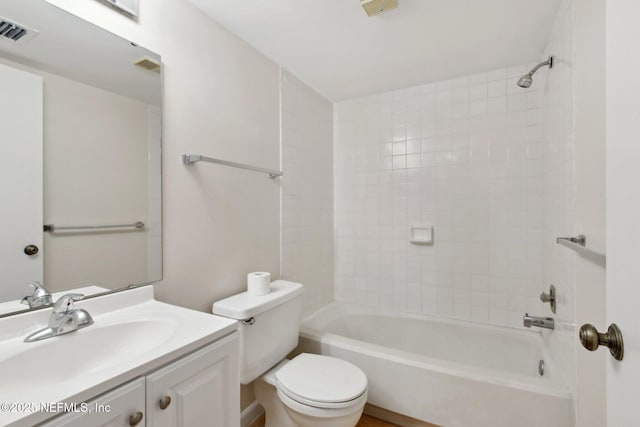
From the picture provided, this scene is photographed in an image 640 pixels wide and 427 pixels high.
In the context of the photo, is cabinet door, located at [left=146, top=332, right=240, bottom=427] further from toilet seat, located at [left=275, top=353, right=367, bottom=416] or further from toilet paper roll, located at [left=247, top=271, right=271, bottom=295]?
toilet paper roll, located at [left=247, top=271, right=271, bottom=295]

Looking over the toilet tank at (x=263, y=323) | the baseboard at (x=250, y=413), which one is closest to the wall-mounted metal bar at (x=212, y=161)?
the toilet tank at (x=263, y=323)

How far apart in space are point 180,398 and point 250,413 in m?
1.03

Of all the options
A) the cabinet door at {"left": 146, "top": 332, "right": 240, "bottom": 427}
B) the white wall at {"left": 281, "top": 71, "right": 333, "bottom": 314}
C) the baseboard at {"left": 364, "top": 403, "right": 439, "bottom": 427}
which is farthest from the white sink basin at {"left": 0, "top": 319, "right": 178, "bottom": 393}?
the baseboard at {"left": 364, "top": 403, "right": 439, "bottom": 427}

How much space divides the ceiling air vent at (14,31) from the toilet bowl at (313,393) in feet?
5.32

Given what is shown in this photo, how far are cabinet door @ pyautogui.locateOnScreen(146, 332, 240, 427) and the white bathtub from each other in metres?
0.92

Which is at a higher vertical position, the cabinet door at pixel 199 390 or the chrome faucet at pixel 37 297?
the chrome faucet at pixel 37 297

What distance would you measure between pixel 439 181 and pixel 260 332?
1.68m

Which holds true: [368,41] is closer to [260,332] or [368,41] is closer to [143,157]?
[143,157]

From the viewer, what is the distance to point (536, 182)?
1947mm

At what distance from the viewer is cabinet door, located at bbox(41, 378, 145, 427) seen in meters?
0.61

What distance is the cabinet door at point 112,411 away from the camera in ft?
2.01

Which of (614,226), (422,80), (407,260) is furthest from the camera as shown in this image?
(407,260)

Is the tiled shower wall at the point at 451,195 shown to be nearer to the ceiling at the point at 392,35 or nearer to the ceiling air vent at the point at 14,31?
the ceiling at the point at 392,35

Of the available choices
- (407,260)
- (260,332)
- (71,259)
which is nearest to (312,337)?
(260,332)
